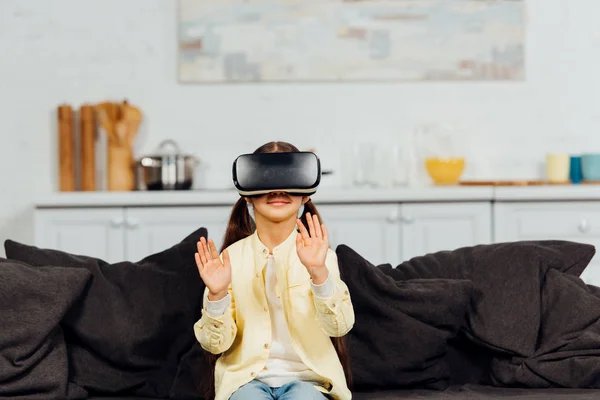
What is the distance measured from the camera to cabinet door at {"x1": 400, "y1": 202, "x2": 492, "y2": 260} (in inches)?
173

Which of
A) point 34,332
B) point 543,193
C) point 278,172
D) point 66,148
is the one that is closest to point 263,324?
point 278,172

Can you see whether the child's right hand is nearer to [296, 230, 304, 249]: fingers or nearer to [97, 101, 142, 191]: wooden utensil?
[296, 230, 304, 249]: fingers

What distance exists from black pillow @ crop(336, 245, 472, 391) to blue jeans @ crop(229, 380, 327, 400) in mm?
380

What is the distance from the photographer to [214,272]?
2246mm

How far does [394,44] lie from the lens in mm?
4973

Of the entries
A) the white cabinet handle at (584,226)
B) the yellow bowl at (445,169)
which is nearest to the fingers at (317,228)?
the white cabinet handle at (584,226)

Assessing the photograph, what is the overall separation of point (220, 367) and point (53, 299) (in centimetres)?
51

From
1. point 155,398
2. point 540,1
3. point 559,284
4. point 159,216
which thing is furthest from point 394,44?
point 155,398

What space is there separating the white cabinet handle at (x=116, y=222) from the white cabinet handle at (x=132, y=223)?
0.09ft

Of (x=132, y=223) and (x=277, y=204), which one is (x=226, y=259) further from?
(x=132, y=223)

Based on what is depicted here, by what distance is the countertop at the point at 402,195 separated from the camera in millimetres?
4379

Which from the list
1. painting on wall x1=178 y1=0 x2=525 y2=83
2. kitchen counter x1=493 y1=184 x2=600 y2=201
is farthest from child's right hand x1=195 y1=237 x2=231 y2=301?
painting on wall x1=178 y1=0 x2=525 y2=83

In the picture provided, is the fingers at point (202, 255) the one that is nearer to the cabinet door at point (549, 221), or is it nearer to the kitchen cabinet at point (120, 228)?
the kitchen cabinet at point (120, 228)

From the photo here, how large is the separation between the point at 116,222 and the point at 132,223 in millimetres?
70
